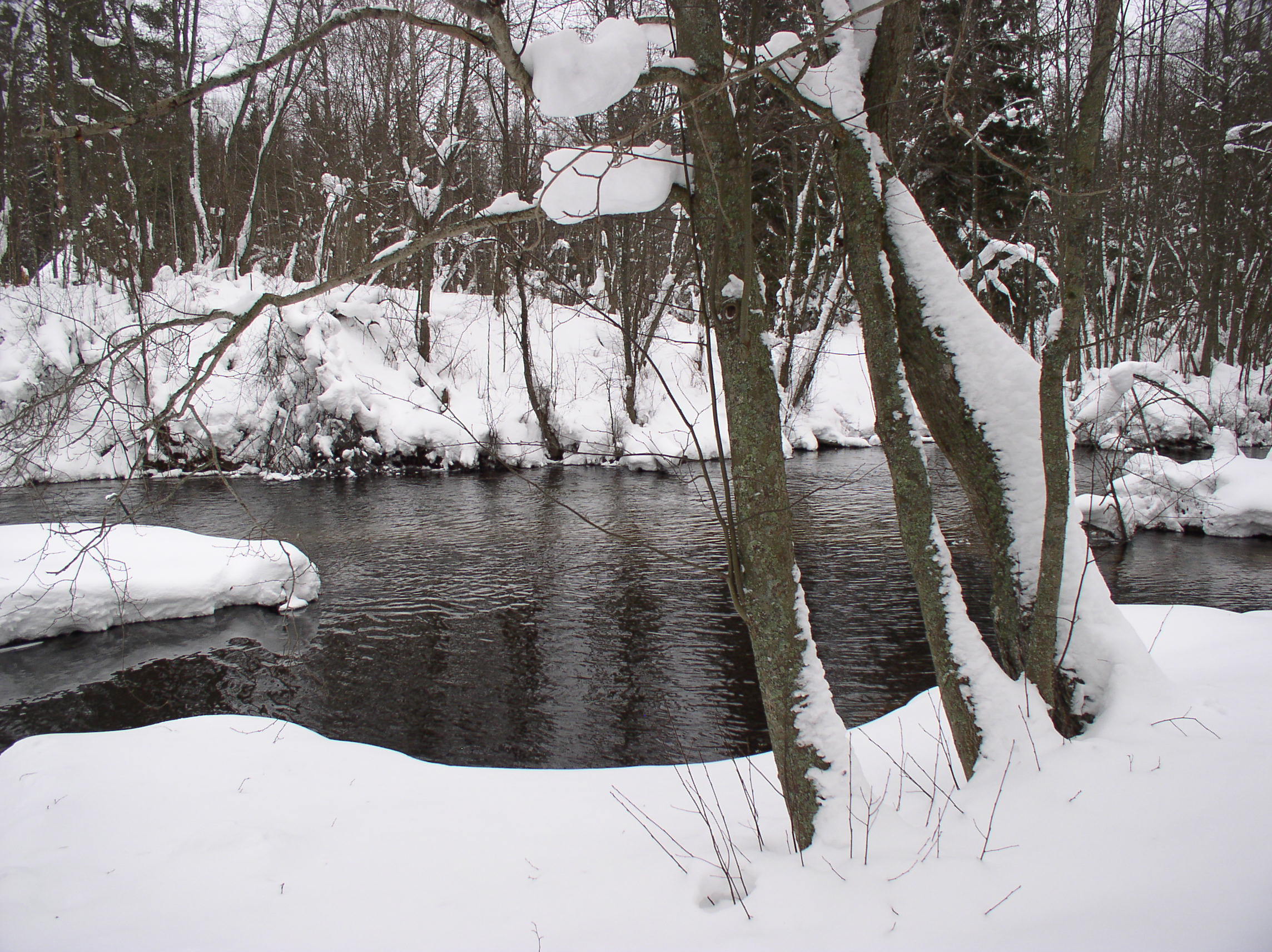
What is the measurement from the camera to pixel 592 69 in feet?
7.86

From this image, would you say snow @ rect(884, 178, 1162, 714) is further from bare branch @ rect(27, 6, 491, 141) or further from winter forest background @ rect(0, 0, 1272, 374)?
winter forest background @ rect(0, 0, 1272, 374)

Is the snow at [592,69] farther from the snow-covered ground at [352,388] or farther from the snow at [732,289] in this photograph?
the snow-covered ground at [352,388]

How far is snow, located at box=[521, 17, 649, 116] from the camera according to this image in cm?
237

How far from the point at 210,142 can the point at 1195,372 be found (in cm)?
3579

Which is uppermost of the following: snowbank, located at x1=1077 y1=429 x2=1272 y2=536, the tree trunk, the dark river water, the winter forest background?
the winter forest background

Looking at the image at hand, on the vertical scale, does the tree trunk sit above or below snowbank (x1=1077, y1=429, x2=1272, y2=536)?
above

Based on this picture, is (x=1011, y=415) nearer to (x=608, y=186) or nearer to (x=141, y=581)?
(x=608, y=186)

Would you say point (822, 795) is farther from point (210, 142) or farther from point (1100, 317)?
point (210, 142)

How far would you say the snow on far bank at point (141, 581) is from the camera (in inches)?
319

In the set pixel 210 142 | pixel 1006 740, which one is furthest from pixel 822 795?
pixel 210 142

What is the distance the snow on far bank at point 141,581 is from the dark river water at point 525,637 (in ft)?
0.71

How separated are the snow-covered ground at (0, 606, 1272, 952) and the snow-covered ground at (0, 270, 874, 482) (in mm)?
11118

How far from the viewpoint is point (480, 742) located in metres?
5.90

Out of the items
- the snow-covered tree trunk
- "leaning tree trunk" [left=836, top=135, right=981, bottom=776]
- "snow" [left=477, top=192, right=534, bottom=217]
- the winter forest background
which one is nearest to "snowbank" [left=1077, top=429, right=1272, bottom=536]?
the winter forest background
